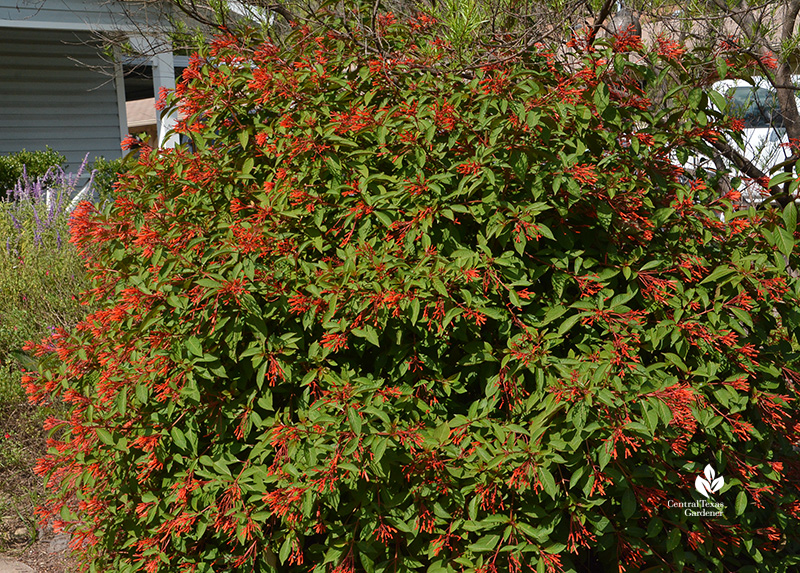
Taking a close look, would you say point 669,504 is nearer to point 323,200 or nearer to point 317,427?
point 317,427

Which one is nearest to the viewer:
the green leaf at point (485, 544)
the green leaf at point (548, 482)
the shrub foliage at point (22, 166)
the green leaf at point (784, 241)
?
the green leaf at point (548, 482)

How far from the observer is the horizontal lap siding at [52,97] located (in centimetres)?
1078

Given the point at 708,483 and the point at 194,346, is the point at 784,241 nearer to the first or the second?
the point at 708,483

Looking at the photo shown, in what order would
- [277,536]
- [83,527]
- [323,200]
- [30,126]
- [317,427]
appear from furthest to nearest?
[30,126]
[83,527]
[323,200]
[277,536]
[317,427]

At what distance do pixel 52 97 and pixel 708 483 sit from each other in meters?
11.8

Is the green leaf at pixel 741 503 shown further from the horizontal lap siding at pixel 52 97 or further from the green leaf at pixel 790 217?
the horizontal lap siding at pixel 52 97

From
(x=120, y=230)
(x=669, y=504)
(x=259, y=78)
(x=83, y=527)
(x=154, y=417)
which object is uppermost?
(x=259, y=78)

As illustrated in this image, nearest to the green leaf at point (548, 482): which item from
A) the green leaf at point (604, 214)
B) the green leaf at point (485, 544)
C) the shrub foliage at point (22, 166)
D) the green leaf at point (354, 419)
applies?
the green leaf at point (485, 544)

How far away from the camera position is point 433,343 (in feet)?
7.15

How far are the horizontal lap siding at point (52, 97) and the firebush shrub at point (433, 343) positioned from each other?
32.1 feet

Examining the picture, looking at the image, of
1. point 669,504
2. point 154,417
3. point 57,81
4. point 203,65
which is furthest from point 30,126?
point 669,504

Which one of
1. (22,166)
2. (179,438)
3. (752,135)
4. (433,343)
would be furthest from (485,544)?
(22,166)

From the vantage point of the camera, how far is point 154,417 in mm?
2201

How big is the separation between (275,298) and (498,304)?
723mm
